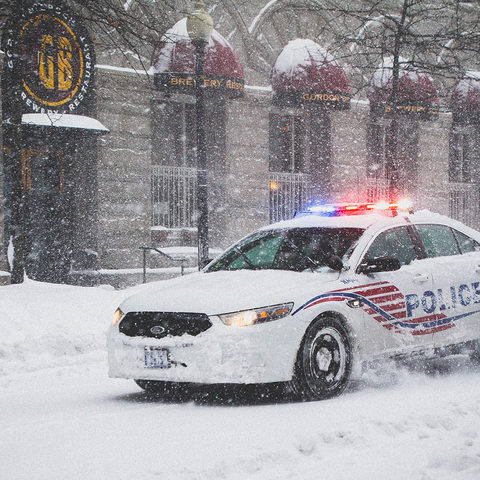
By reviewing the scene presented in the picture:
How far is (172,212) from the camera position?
20094mm

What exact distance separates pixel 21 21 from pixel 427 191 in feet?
50.7

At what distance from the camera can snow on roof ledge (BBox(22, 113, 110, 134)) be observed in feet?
52.0

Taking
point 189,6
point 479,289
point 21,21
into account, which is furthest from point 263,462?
point 189,6

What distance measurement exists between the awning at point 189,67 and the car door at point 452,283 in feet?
36.1

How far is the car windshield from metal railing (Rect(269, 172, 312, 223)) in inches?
545

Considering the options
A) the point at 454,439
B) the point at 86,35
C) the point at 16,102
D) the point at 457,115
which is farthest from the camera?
the point at 457,115

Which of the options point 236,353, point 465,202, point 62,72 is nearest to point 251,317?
point 236,353

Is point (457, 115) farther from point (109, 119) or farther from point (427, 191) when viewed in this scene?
point (109, 119)

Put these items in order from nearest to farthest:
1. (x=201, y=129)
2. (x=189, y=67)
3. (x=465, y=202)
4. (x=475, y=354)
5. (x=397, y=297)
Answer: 1. (x=397, y=297)
2. (x=475, y=354)
3. (x=201, y=129)
4. (x=189, y=67)
5. (x=465, y=202)

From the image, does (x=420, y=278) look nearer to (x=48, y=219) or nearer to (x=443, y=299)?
(x=443, y=299)

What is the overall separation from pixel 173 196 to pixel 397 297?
1337cm

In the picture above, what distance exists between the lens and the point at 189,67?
18.0 m

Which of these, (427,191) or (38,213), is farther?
(427,191)

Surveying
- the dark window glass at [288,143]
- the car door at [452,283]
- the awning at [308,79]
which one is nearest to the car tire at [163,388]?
the car door at [452,283]
